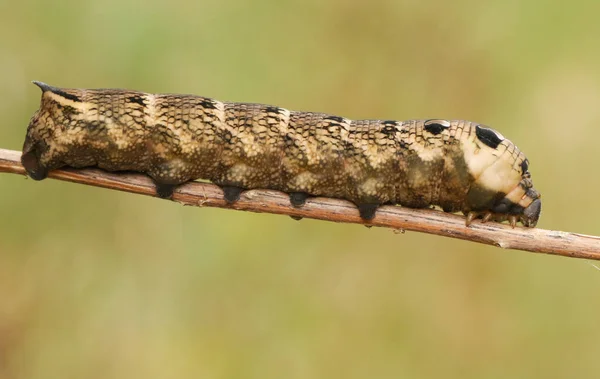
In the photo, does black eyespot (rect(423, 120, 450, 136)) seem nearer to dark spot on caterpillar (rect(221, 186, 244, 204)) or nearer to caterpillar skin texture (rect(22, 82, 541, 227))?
caterpillar skin texture (rect(22, 82, 541, 227))

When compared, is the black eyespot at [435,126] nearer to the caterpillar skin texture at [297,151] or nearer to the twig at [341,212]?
the caterpillar skin texture at [297,151]

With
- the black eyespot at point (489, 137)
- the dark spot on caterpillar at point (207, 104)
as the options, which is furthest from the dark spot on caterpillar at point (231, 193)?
the black eyespot at point (489, 137)

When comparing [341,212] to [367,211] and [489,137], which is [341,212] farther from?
[489,137]

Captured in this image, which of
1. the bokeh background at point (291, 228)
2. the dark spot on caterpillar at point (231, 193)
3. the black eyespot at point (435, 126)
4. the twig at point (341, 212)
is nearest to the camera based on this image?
the twig at point (341, 212)

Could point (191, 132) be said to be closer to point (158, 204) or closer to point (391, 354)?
point (158, 204)

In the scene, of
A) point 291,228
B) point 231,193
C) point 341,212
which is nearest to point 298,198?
point 341,212

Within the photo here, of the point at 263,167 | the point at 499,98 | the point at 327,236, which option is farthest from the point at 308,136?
the point at 499,98
